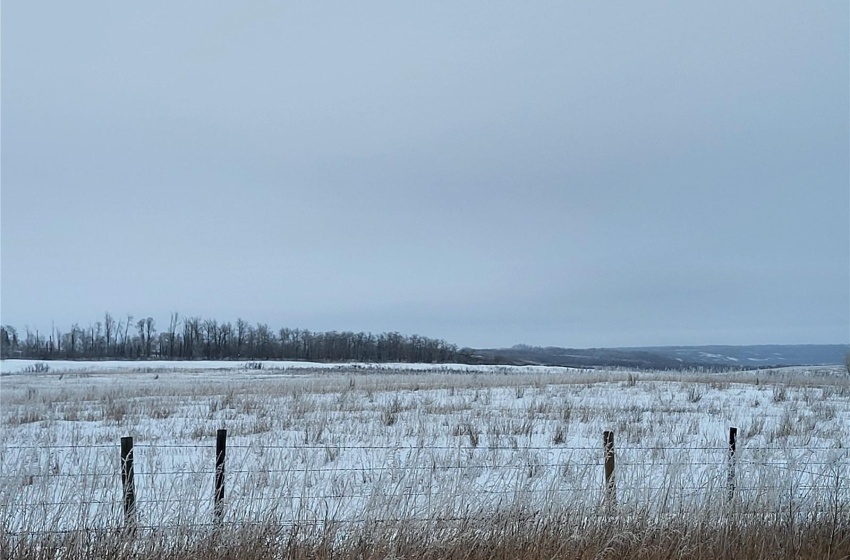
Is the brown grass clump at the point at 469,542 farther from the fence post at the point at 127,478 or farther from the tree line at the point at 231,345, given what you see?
the tree line at the point at 231,345

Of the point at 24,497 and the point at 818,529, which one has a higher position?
the point at 24,497

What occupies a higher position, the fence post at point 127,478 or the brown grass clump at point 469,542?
the fence post at point 127,478

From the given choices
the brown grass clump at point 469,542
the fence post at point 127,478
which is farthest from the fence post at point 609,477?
the fence post at point 127,478

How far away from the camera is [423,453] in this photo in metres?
9.52

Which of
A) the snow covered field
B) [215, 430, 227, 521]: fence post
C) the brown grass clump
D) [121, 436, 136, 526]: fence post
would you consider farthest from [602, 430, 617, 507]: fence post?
[121, 436, 136, 526]: fence post

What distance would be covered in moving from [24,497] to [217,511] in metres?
1.68

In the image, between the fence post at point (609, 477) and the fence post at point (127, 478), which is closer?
the fence post at point (609, 477)

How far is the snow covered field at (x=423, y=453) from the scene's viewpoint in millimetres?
5484

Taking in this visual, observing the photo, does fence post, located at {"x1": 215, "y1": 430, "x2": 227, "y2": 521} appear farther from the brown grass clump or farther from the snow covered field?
the brown grass clump

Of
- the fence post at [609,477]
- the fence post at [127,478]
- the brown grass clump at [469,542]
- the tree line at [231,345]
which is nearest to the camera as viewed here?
the brown grass clump at [469,542]

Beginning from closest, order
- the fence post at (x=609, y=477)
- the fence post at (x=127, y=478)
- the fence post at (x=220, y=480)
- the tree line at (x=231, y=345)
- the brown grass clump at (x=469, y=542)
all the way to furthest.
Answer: the brown grass clump at (x=469, y=542)
the fence post at (x=220, y=480)
the fence post at (x=609, y=477)
the fence post at (x=127, y=478)
the tree line at (x=231, y=345)

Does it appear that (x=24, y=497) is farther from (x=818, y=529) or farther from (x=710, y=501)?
(x=818, y=529)

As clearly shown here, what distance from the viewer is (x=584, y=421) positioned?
14.6 m

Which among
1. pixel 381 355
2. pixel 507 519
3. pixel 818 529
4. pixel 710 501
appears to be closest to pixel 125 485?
pixel 507 519
